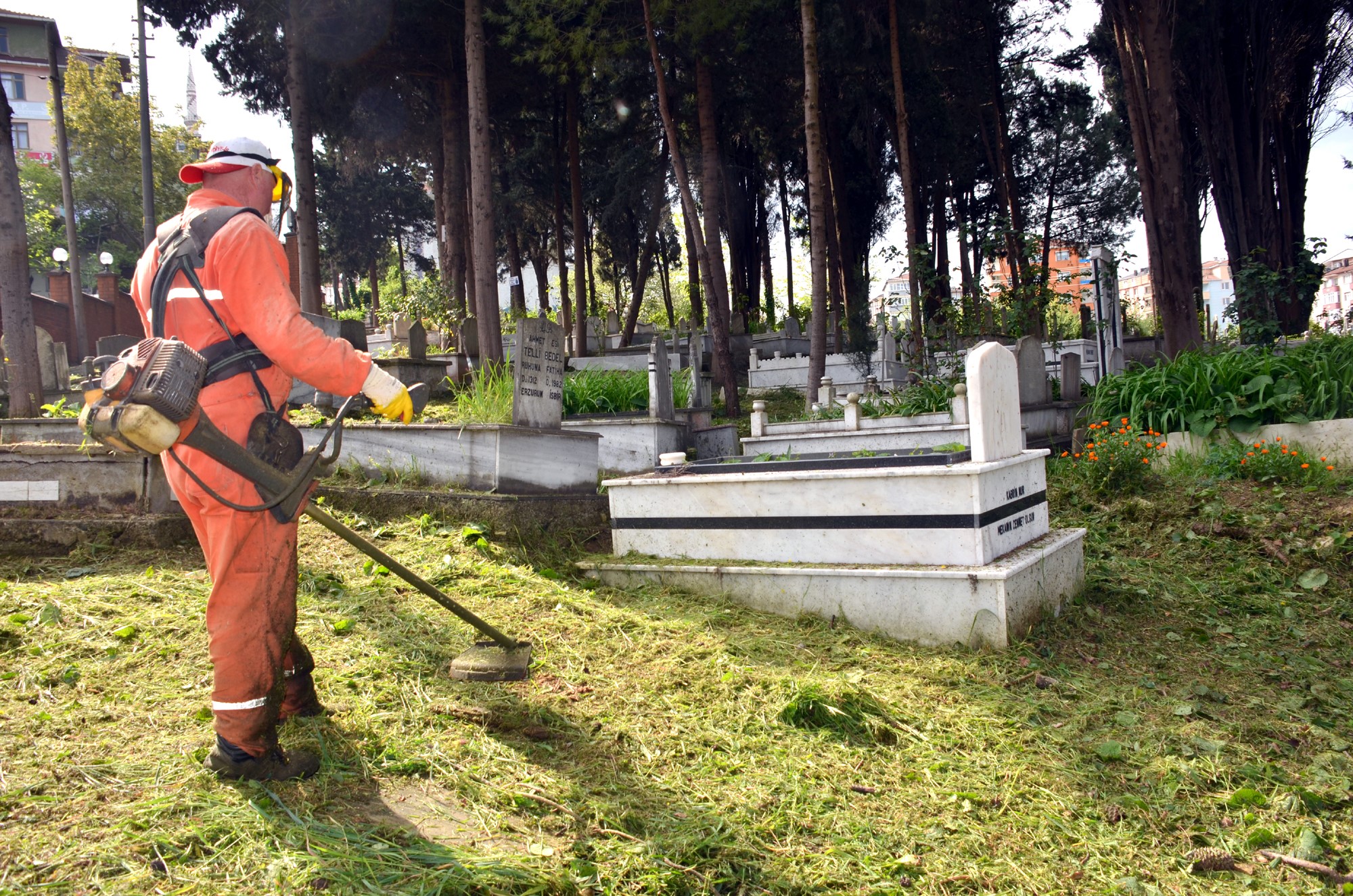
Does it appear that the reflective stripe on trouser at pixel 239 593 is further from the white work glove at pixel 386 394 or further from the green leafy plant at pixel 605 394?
the green leafy plant at pixel 605 394

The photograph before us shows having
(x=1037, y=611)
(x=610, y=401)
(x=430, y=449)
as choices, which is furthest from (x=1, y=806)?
(x=610, y=401)

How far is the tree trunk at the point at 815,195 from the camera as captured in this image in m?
12.1

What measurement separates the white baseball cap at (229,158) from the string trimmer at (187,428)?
2.68ft

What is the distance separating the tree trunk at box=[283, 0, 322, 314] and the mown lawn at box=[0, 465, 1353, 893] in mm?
11400

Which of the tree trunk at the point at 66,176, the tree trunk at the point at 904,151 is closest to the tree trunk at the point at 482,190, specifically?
the tree trunk at the point at 904,151

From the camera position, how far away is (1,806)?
2.83m

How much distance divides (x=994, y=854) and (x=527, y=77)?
18778 millimetres

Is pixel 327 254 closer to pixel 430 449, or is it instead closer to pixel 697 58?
pixel 697 58

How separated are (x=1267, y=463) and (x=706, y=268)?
397 inches

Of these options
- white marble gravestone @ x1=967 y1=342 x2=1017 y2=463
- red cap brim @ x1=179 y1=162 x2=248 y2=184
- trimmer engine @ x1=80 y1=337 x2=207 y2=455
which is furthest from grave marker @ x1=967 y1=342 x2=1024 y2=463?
trimmer engine @ x1=80 y1=337 x2=207 y2=455

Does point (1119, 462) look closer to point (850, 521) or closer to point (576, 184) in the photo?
point (850, 521)

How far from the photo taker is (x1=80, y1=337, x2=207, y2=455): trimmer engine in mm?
2752

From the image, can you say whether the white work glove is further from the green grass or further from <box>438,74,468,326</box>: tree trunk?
<box>438,74,468,326</box>: tree trunk

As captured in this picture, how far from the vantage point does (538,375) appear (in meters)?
7.38
